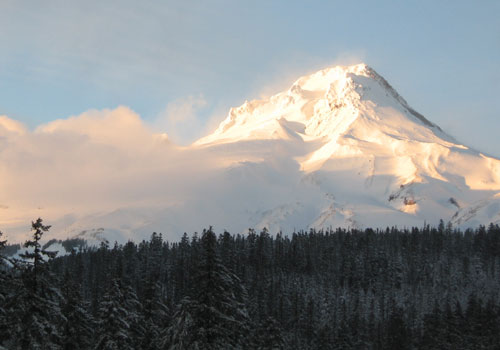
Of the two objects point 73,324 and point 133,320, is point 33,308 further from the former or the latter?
point 133,320

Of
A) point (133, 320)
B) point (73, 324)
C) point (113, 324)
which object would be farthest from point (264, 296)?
point (113, 324)

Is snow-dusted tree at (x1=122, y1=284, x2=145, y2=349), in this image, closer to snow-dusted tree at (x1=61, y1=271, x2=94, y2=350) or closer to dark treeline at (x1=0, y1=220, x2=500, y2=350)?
dark treeline at (x1=0, y1=220, x2=500, y2=350)

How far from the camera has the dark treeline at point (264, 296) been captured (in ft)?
133

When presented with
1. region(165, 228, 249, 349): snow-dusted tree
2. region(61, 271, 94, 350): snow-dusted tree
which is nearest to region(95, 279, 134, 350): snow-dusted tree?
region(61, 271, 94, 350): snow-dusted tree

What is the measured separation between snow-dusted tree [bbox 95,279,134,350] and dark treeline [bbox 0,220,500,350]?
0.09m

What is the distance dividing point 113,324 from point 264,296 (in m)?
86.9

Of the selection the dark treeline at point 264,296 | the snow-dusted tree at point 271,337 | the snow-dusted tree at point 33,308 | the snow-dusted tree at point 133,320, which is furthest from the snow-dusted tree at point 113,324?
the snow-dusted tree at point 271,337

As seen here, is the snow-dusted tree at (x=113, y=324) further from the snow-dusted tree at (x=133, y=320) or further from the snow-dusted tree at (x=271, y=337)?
the snow-dusted tree at (x=271, y=337)

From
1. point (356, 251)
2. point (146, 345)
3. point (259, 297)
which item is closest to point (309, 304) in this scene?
point (259, 297)

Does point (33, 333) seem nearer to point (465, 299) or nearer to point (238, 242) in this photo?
point (465, 299)

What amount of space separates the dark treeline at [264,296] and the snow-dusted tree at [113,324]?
0.09 m

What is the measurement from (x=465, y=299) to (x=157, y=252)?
3483 inches

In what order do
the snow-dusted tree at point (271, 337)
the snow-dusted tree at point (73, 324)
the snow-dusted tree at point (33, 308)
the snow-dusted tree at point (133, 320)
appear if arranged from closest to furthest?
the snow-dusted tree at point (33, 308) < the snow-dusted tree at point (73, 324) < the snow-dusted tree at point (133, 320) < the snow-dusted tree at point (271, 337)

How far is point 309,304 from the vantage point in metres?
135
